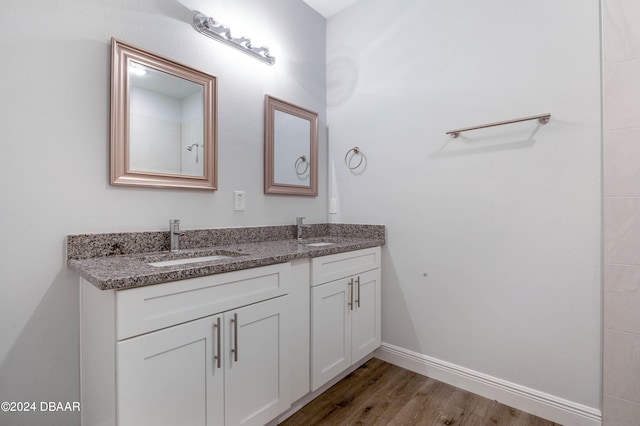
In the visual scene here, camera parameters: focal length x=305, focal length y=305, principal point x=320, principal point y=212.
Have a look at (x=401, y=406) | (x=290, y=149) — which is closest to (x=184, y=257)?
(x=290, y=149)

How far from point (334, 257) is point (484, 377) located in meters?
1.09

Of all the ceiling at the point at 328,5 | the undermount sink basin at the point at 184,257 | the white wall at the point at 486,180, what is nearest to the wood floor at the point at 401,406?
the white wall at the point at 486,180

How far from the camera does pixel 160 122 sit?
1.50m

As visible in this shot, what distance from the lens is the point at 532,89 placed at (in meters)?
1.59

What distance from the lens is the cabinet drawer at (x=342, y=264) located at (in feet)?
5.36

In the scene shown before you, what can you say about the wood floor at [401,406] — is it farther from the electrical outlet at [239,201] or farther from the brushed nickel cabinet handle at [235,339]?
the electrical outlet at [239,201]

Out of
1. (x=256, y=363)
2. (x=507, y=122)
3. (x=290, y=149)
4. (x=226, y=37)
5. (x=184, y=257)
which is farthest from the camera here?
(x=290, y=149)

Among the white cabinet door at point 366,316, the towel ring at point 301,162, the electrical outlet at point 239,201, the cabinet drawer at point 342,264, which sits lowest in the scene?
the white cabinet door at point 366,316

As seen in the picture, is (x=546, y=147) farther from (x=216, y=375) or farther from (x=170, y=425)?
(x=170, y=425)

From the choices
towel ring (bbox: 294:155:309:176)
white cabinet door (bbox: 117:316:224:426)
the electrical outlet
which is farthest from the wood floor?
towel ring (bbox: 294:155:309:176)

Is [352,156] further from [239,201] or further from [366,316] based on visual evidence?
[366,316]

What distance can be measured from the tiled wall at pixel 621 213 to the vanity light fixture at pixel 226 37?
1734 mm

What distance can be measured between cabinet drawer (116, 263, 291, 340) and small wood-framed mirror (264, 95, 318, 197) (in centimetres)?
79

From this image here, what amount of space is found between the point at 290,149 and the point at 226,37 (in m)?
0.77
